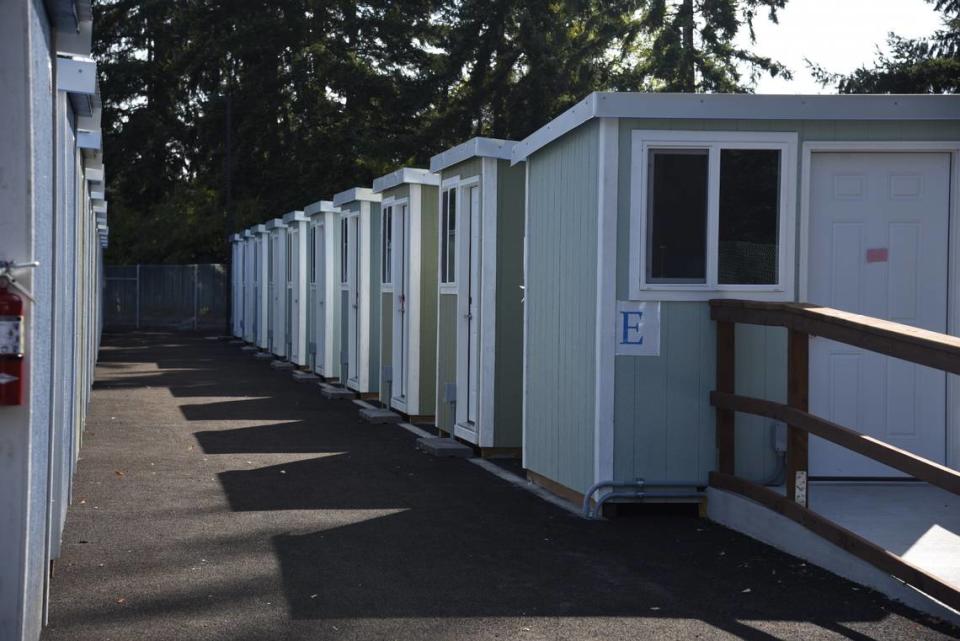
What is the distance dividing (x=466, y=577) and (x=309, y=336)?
53.9 ft

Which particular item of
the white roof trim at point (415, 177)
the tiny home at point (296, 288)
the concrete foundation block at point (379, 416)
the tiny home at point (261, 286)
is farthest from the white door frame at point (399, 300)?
the tiny home at point (261, 286)

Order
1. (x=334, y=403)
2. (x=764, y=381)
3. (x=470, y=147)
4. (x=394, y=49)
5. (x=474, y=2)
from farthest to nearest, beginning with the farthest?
(x=394, y=49) → (x=474, y=2) → (x=334, y=403) → (x=470, y=147) → (x=764, y=381)

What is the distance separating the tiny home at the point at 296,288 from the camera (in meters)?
23.9

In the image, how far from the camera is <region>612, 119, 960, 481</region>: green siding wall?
8.82 meters

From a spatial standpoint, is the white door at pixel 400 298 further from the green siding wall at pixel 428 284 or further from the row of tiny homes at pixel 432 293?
the green siding wall at pixel 428 284

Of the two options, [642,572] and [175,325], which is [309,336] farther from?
[175,325]

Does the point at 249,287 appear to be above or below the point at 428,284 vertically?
below

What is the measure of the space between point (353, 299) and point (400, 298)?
3193 mm

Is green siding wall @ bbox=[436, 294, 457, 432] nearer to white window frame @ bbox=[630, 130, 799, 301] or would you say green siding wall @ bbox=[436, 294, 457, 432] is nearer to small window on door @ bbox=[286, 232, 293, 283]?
white window frame @ bbox=[630, 130, 799, 301]

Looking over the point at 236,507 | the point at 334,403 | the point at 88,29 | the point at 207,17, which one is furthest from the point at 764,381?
the point at 207,17

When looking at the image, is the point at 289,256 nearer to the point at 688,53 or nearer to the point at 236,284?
the point at 236,284

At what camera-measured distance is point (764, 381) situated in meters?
8.88

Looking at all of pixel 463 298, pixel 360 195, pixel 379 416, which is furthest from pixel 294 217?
pixel 463 298

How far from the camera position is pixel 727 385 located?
8.71m
